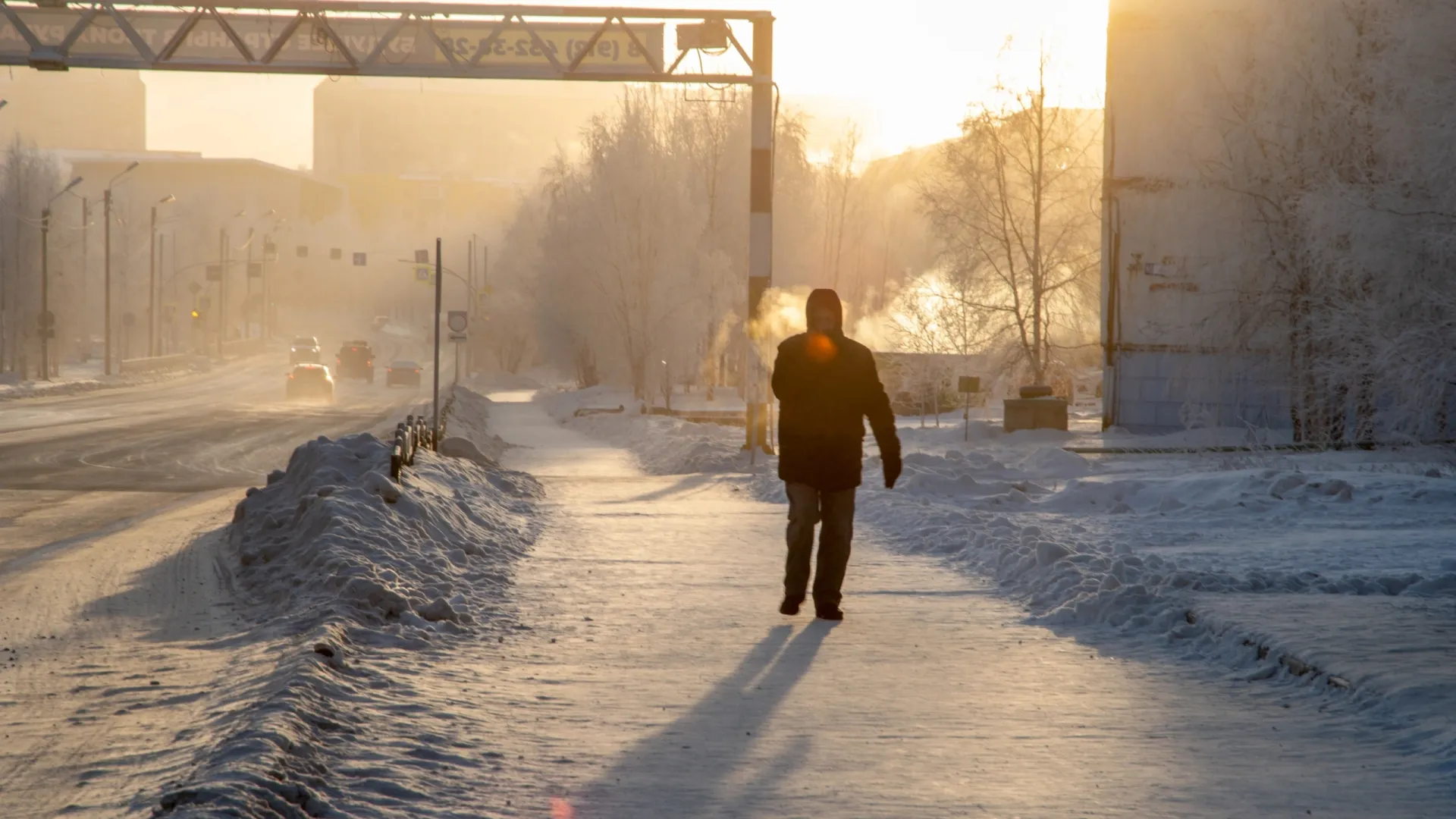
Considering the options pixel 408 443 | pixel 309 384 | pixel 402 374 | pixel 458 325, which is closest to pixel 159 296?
pixel 402 374

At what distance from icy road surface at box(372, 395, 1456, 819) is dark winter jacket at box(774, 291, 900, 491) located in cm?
88

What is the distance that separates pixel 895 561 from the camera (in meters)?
11.8

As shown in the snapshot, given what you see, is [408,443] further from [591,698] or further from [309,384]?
[309,384]

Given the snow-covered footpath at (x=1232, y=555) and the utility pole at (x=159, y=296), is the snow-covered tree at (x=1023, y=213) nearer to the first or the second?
the snow-covered footpath at (x=1232, y=555)

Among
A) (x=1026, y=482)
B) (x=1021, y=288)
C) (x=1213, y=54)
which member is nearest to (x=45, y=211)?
(x=1021, y=288)

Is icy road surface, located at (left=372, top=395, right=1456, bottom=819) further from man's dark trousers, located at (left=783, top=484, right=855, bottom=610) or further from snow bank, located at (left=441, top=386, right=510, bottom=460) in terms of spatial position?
snow bank, located at (left=441, top=386, right=510, bottom=460)

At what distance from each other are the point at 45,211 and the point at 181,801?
59709 mm

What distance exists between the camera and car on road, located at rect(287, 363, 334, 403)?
5838cm

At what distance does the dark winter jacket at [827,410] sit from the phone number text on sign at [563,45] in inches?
664

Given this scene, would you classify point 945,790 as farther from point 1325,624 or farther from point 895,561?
point 895,561

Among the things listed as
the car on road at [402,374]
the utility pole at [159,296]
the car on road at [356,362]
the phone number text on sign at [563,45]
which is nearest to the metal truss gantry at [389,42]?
the phone number text on sign at [563,45]

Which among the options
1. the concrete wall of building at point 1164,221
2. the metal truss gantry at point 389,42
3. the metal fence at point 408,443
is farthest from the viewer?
the concrete wall of building at point 1164,221

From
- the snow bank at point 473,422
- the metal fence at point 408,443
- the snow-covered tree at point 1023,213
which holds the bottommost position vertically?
the snow bank at point 473,422

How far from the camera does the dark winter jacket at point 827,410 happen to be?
28.8 feet
